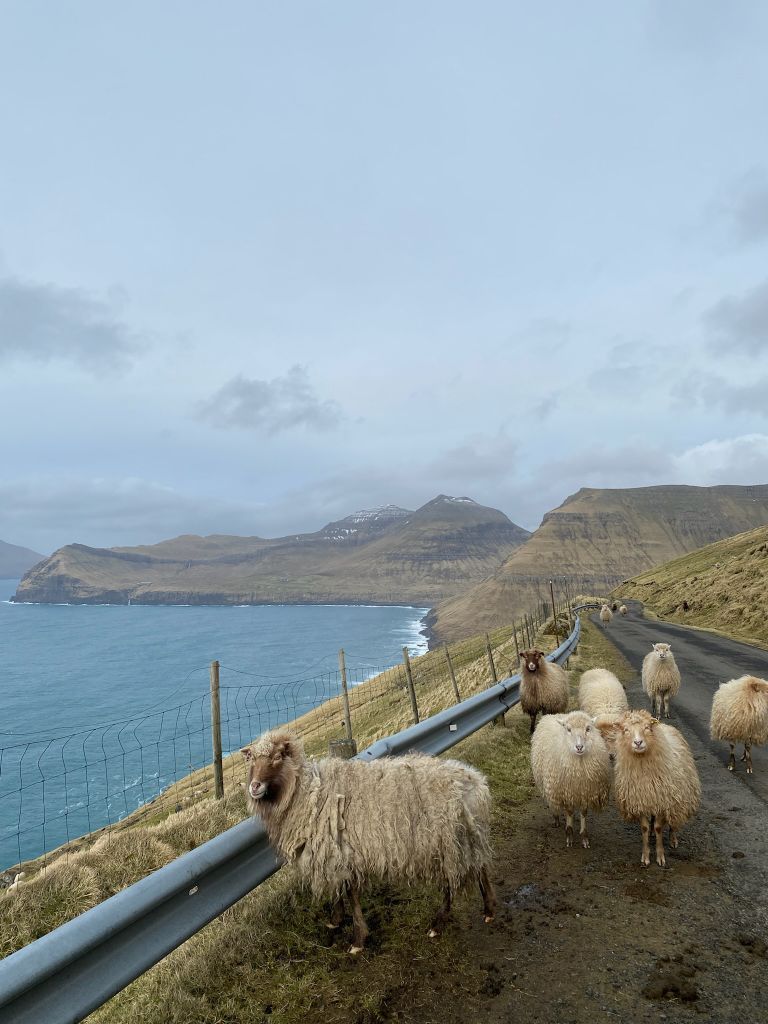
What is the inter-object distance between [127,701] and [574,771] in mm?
77553

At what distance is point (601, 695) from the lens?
11391 mm

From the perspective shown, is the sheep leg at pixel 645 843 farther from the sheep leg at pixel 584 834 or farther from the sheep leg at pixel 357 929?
the sheep leg at pixel 357 929

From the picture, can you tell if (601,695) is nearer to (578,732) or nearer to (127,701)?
(578,732)

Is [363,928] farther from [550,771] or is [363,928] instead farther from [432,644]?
[432,644]

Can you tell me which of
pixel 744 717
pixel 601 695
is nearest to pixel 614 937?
pixel 744 717

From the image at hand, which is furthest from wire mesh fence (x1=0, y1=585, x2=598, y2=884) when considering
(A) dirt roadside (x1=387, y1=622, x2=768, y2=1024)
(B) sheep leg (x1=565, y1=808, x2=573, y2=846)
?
(A) dirt roadside (x1=387, y1=622, x2=768, y2=1024)

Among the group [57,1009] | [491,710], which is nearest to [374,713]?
[491,710]

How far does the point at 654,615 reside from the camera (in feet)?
Answer: 161

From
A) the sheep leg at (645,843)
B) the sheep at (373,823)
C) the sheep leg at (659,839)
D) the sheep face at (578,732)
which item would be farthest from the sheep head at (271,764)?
the sheep leg at (659,839)

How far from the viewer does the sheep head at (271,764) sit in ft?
16.1

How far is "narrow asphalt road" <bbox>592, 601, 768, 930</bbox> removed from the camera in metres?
5.34

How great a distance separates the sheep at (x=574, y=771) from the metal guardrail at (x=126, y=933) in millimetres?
3505

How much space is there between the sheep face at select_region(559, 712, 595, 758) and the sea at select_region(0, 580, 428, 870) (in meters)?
5.49

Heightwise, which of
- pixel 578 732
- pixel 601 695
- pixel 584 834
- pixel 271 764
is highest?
pixel 271 764
